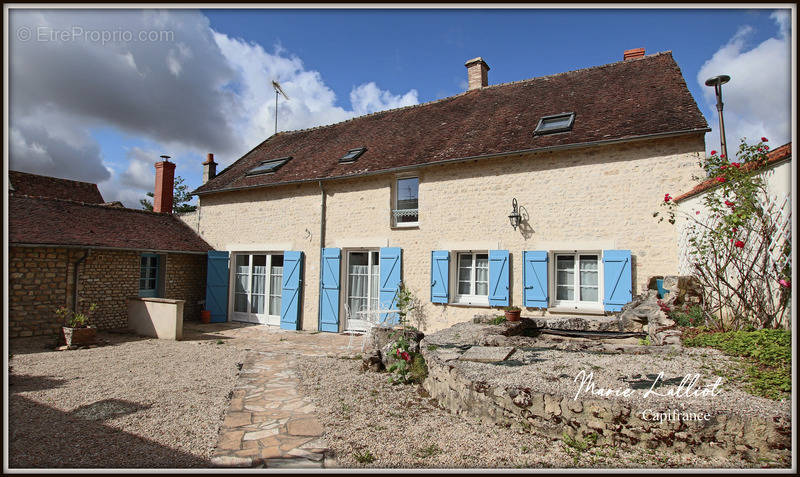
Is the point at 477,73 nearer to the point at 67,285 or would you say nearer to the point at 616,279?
the point at 616,279

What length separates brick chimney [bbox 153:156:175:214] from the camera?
13.9m

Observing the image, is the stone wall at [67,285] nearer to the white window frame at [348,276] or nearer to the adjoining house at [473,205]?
the adjoining house at [473,205]

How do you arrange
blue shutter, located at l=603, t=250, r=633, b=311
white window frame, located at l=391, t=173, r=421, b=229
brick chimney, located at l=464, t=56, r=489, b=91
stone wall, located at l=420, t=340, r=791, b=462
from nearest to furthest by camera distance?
stone wall, located at l=420, t=340, r=791, b=462 → blue shutter, located at l=603, t=250, r=633, b=311 → white window frame, located at l=391, t=173, r=421, b=229 → brick chimney, located at l=464, t=56, r=489, b=91

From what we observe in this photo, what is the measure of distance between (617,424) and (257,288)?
10.2 metres

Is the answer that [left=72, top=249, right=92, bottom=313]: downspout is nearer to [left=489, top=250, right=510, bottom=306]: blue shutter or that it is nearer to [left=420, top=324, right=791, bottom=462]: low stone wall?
[left=489, top=250, right=510, bottom=306]: blue shutter

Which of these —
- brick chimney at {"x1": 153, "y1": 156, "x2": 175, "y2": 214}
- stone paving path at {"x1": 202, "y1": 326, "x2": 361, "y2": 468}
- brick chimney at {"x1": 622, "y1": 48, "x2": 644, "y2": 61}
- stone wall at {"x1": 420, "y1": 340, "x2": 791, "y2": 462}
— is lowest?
stone paving path at {"x1": 202, "y1": 326, "x2": 361, "y2": 468}

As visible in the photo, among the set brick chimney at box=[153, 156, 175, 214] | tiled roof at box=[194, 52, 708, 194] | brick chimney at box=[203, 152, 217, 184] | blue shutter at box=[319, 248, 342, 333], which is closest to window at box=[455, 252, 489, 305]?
tiled roof at box=[194, 52, 708, 194]

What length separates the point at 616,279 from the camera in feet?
24.6

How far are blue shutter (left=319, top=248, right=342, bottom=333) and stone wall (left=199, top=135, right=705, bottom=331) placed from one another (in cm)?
24

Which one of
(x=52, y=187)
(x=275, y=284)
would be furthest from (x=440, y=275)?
(x=52, y=187)

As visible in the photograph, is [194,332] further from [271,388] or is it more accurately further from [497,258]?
[497,258]

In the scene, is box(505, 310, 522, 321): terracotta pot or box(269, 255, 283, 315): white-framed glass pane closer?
box(505, 310, 522, 321): terracotta pot

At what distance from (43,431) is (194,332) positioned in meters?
6.51

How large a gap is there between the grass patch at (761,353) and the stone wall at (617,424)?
55cm
